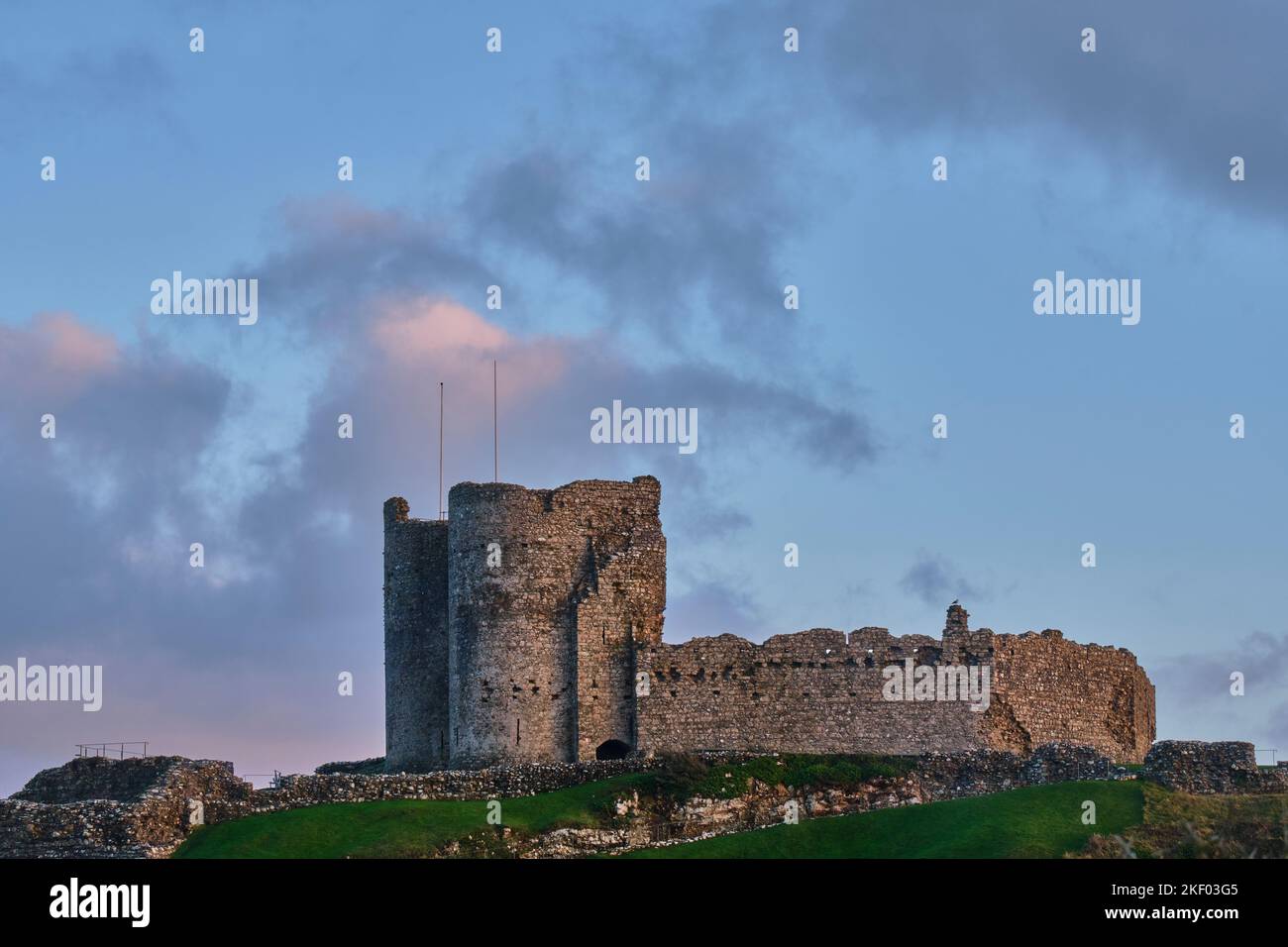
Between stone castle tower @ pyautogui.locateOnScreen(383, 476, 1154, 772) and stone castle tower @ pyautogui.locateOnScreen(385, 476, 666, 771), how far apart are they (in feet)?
0.13

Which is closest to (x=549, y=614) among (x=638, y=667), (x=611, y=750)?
(x=638, y=667)

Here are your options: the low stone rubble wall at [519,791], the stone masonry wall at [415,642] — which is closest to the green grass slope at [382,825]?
the low stone rubble wall at [519,791]

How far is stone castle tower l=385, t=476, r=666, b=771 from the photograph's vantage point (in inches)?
2405

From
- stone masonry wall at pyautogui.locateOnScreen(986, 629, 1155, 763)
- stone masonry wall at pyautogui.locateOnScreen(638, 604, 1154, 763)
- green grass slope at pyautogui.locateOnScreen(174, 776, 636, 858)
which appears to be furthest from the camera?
stone masonry wall at pyautogui.locateOnScreen(986, 629, 1155, 763)

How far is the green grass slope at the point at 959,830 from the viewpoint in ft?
157

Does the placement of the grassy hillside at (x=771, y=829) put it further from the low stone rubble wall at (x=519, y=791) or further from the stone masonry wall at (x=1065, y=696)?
the stone masonry wall at (x=1065, y=696)

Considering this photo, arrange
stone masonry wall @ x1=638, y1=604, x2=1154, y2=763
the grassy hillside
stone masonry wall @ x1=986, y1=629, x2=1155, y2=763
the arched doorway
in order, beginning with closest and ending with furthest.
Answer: the grassy hillside → stone masonry wall @ x1=638, y1=604, x2=1154, y2=763 → stone masonry wall @ x1=986, y1=629, x2=1155, y2=763 → the arched doorway

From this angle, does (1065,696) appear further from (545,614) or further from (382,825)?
(382,825)

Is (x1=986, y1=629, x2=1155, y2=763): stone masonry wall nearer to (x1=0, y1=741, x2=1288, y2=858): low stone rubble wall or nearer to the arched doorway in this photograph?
(x1=0, y1=741, x2=1288, y2=858): low stone rubble wall

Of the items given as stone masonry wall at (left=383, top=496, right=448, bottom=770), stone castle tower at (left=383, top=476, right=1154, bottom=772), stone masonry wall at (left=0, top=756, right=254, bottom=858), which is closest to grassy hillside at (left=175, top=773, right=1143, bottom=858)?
stone masonry wall at (left=0, top=756, right=254, bottom=858)

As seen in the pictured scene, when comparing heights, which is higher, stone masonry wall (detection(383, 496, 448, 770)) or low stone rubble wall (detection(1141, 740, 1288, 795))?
stone masonry wall (detection(383, 496, 448, 770))

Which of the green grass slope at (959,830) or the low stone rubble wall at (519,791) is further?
the low stone rubble wall at (519,791)

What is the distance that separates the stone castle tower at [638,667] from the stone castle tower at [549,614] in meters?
0.04
